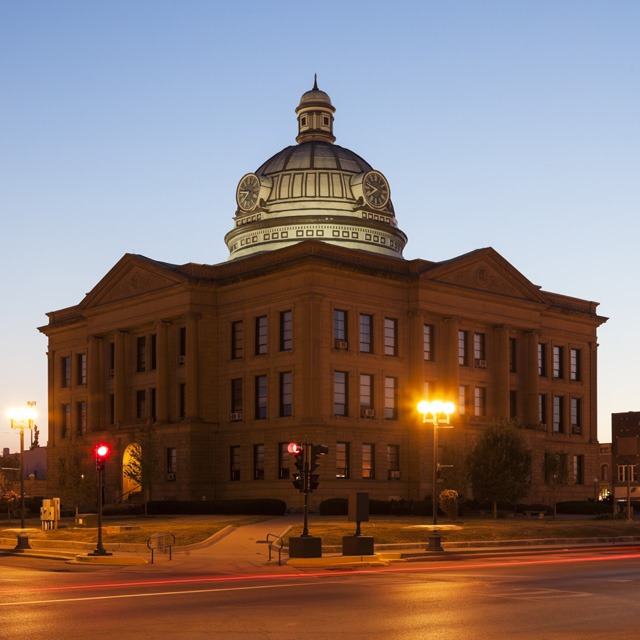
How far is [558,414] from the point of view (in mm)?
91000

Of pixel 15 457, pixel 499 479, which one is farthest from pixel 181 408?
pixel 15 457

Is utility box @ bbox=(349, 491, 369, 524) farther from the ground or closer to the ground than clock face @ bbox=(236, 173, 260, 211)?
closer to the ground

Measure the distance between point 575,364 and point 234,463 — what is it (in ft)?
105

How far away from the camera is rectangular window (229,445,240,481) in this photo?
252ft

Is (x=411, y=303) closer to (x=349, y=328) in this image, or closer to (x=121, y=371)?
(x=349, y=328)

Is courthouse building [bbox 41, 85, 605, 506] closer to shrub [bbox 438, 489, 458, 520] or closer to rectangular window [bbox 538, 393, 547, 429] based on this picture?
rectangular window [bbox 538, 393, 547, 429]

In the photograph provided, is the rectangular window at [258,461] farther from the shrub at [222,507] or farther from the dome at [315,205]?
the dome at [315,205]

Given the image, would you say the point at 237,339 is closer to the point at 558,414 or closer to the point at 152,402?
the point at 152,402

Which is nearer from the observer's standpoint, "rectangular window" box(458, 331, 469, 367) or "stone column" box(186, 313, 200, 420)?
"stone column" box(186, 313, 200, 420)

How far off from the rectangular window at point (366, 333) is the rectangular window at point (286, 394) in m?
5.29

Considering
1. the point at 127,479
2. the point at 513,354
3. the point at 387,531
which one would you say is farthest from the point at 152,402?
the point at 387,531

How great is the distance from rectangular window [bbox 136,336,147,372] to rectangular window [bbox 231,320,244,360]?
8928 millimetres

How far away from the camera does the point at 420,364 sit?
76.2 m

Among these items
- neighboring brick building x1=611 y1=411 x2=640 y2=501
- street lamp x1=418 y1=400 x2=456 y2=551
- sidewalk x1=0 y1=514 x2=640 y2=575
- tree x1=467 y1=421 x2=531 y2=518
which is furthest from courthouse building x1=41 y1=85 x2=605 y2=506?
sidewalk x1=0 y1=514 x2=640 y2=575
